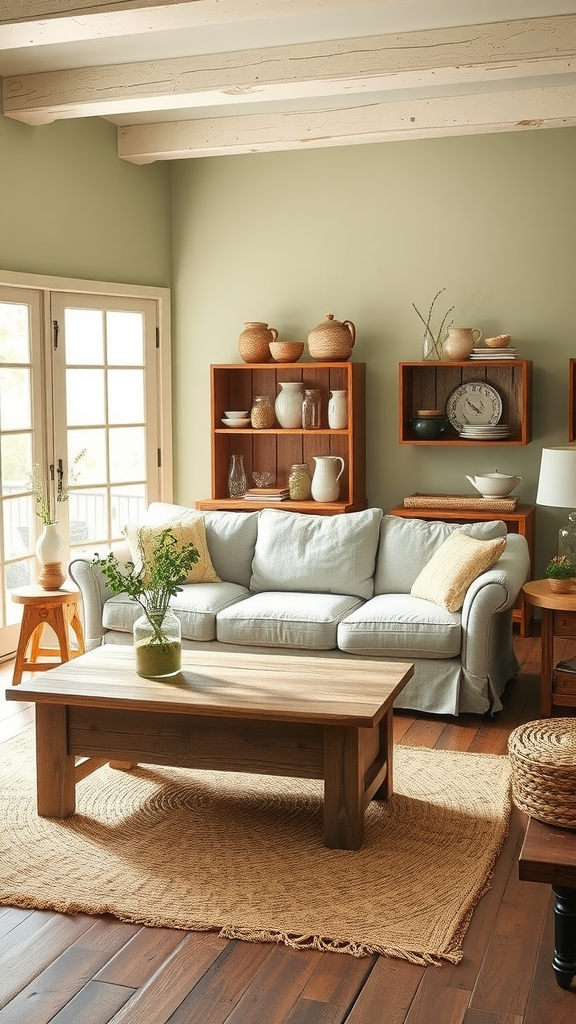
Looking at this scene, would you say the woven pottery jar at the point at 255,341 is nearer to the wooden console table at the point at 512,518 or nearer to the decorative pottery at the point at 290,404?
the decorative pottery at the point at 290,404

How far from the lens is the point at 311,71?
4.70 metres

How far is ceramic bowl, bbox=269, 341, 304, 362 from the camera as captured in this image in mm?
6504

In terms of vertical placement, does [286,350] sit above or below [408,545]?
above

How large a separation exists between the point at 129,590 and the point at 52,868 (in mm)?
926

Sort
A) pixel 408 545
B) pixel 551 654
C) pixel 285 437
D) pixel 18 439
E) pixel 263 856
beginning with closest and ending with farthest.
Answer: pixel 263 856 < pixel 551 654 < pixel 408 545 < pixel 18 439 < pixel 285 437

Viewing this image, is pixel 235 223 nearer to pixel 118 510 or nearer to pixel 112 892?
pixel 118 510

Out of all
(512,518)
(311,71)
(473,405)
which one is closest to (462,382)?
(473,405)

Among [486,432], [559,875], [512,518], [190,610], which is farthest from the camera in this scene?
[486,432]

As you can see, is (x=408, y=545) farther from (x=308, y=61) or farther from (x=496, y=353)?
(x=308, y=61)

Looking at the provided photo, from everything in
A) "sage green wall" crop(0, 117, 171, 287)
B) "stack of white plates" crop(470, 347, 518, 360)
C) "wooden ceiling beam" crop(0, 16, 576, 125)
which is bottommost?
"stack of white plates" crop(470, 347, 518, 360)

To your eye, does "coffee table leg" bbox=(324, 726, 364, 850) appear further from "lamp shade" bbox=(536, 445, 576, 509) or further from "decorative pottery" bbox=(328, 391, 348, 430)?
"decorative pottery" bbox=(328, 391, 348, 430)

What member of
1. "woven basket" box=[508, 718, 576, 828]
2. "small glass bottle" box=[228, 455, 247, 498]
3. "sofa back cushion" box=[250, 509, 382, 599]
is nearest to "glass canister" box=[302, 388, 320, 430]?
"small glass bottle" box=[228, 455, 247, 498]

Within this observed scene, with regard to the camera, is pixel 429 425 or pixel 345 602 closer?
pixel 345 602

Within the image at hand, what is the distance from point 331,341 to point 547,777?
4104mm
